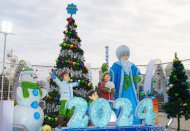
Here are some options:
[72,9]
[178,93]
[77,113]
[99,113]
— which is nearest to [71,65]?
[72,9]

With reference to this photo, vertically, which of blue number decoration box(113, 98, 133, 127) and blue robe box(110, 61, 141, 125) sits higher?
blue robe box(110, 61, 141, 125)

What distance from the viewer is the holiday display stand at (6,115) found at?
8.03 meters

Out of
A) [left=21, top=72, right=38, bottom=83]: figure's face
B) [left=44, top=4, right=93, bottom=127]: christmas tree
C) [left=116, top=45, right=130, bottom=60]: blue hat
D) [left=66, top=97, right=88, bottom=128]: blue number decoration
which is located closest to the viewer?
[left=66, top=97, right=88, bottom=128]: blue number decoration

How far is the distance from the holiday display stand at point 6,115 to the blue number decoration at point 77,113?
1.53 meters

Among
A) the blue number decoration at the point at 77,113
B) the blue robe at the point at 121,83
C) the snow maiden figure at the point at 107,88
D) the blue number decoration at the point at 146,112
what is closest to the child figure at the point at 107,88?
the snow maiden figure at the point at 107,88

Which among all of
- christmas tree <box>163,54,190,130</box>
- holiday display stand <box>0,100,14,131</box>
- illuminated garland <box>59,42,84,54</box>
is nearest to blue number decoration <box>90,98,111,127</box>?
holiday display stand <box>0,100,14,131</box>

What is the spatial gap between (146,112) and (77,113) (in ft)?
9.20

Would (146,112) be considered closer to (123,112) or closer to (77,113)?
(123,112)

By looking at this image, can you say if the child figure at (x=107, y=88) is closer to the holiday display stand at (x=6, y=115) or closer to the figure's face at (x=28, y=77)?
the figure's face at (x=28, y=77)

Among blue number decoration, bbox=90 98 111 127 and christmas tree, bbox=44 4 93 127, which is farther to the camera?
christmas tree, bbox=44 4 93 127

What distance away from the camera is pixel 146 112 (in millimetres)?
10266

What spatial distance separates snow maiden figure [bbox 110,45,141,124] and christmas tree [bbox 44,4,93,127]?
2.50 meters

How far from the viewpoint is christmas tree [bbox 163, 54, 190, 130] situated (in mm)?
16406

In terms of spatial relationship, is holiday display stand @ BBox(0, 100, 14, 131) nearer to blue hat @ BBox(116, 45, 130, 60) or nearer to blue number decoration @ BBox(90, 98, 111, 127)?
blue number decoration @ BBox(90, 98, 111, 127)
